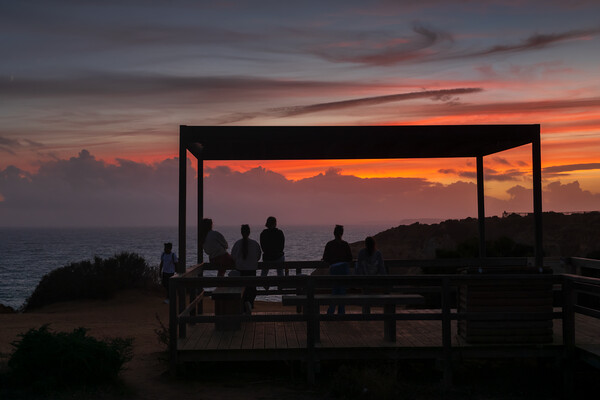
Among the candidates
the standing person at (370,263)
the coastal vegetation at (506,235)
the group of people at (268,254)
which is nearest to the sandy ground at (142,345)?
the group of people at (268,254)

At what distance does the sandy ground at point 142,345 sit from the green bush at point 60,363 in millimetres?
497

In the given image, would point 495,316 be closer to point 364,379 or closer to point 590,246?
point 364,379

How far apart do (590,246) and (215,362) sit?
37699 millimetres

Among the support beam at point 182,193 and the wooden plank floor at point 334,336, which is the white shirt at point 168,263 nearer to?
the wooden plank floor at point 334,336

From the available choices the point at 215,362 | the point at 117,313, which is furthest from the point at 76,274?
the point at 215,362

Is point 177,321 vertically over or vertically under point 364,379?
over

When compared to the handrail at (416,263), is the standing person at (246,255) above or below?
above

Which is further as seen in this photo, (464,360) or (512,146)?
(512,146)

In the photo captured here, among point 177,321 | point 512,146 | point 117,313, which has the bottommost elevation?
point 117,313

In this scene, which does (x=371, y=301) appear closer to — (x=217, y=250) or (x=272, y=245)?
(x=217, y=250)

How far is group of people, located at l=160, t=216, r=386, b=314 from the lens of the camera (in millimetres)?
10461

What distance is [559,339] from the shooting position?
30.5ft

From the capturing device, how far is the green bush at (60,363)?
8336 millimetres

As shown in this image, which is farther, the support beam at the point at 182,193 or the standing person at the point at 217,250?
the standing person at the point at 217,250
